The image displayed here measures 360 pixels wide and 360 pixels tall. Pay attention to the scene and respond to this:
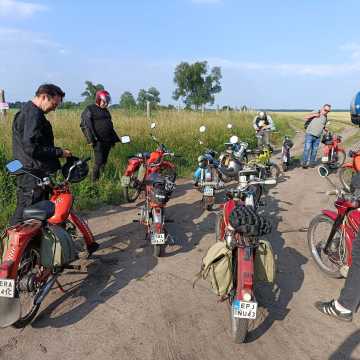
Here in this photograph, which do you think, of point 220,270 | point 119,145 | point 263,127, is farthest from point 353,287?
point 263,127

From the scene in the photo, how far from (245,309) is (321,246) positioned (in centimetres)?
219

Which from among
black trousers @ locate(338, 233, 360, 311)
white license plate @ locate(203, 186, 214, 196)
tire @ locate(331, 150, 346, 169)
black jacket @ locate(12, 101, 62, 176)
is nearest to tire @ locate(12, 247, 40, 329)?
black jacket @ locate(12, 101, 62, 176)

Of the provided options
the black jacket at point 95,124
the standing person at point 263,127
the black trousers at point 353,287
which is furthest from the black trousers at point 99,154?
the standing person at point 263,127

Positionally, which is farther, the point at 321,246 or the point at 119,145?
the point at 119,145

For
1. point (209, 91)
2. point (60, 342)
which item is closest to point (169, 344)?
point (60, 342)

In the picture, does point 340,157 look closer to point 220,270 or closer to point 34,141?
point 220,270

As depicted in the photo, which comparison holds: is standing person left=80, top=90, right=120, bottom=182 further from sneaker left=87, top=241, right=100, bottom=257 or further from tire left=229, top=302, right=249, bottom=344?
tire left=229, top=302, right=249, bottom=344

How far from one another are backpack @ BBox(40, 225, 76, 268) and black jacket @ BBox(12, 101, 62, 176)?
0.92m

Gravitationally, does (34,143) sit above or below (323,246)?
above

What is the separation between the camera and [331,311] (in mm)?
3404

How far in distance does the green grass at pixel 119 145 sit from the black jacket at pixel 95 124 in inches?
41.7

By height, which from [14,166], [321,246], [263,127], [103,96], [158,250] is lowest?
[158,250]

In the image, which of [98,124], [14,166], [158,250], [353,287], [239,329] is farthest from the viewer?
[98,124]

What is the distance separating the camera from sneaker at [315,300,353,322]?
3336mm
